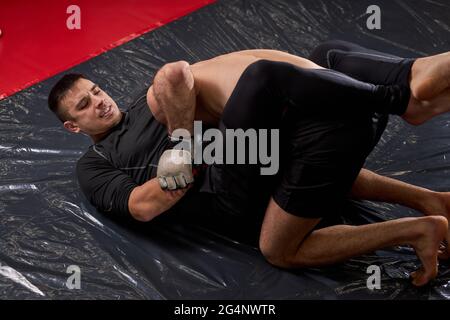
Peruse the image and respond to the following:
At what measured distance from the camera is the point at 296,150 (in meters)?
1.68

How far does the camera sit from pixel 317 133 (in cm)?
164

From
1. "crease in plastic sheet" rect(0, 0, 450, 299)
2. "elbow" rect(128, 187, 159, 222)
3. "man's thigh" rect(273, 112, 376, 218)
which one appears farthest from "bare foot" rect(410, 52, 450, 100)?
"elbow" rect(128, 187, 159, 222)

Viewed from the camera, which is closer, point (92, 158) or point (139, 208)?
point (139, 208)

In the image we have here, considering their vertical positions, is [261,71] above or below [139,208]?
above

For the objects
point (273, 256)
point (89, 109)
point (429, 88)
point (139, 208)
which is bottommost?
point (273, 256)

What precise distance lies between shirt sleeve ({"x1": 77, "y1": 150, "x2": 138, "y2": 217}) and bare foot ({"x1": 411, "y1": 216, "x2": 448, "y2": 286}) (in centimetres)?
78

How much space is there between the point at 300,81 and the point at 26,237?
0.90 m

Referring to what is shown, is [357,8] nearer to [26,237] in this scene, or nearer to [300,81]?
[300,81]

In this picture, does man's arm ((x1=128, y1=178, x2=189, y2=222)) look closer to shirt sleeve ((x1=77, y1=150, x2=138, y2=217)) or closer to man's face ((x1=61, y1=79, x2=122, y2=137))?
shirt sleeve ((x1=77, y1=150, x2=138, y2=217))

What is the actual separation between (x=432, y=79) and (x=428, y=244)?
0.40 meters

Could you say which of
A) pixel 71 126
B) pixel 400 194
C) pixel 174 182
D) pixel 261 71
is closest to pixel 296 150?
pixel 261 71

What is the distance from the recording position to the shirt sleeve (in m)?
1.88

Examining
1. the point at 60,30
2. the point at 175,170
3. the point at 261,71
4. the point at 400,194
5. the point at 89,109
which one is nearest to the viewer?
the point at 261,71

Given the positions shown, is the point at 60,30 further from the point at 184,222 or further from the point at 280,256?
the point at 280,256
